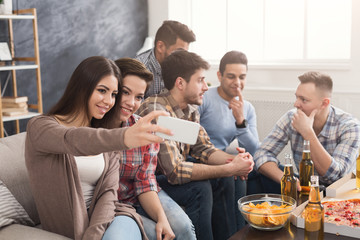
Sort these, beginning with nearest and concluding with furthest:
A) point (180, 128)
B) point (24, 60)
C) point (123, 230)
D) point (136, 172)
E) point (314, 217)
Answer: point (180, 128) → point (314, 217) → point (123, 230) → point (136, 172) → point (24, 60)

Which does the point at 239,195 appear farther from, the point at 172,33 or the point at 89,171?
the point at 172,33

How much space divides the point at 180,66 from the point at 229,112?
698 mm

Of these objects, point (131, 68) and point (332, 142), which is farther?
point (332, 142)

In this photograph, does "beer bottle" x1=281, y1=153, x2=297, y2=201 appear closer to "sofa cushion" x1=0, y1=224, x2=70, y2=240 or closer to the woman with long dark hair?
the woman with long dark hair

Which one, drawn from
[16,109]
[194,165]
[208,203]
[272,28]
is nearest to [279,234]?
[208,203]

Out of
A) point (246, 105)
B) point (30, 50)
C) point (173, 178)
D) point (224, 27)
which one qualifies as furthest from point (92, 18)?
point (173, 178)

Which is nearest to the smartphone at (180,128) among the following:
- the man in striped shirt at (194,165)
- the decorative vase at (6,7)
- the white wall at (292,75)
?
the man in striped shirt at (194,165)

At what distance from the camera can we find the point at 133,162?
222 centimetres

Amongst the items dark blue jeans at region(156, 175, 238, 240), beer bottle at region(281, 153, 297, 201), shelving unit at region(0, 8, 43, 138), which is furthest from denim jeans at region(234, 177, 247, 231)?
shelving unit at region(0, 8, 43, 138)

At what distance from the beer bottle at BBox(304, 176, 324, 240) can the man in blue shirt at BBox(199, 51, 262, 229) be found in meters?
1.34

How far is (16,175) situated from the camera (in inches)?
79.9

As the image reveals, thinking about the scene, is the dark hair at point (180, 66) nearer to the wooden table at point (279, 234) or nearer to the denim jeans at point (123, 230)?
the denim jeans at point (123, 230)

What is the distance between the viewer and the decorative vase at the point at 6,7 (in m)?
3.63

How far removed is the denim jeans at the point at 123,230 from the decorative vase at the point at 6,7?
7.87 feet
